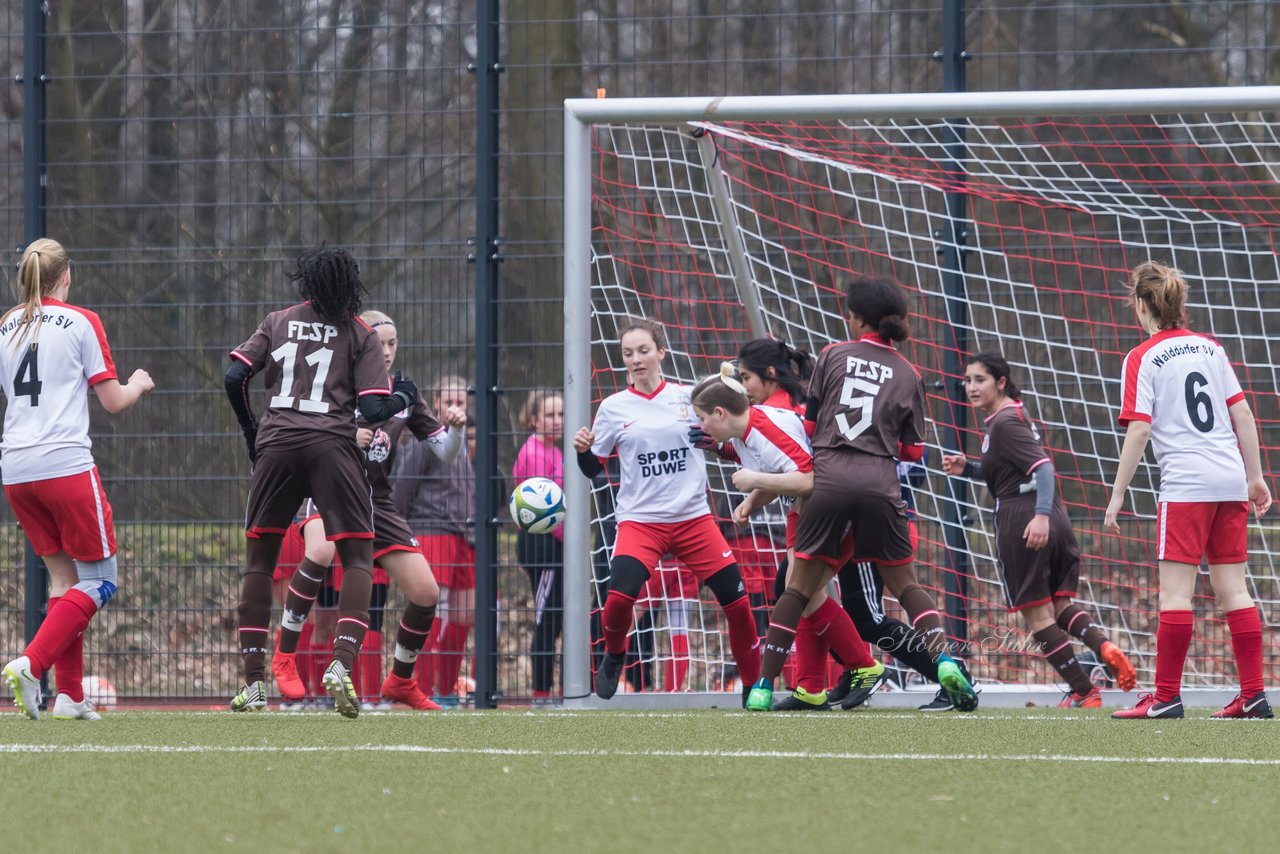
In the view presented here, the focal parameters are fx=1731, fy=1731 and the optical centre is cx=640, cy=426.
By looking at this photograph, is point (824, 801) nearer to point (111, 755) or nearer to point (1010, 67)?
point (111, 755)

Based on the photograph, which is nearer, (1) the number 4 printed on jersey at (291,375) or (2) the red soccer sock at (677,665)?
(1) the number 4 printed on jersey at (291,375)

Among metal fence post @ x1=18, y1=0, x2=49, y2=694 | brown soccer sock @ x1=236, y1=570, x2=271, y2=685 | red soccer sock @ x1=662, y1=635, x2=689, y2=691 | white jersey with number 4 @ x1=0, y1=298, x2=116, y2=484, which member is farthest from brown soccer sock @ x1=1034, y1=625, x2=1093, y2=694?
metal fence post @ x1=18, y1=0, x2=49, y2=694

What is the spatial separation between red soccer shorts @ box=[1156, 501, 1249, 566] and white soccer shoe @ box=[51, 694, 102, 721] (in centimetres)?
408

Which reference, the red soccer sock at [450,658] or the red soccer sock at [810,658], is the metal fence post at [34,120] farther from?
the red soccer sock at [810,658]

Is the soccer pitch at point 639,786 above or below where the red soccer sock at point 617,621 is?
below

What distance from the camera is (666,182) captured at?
915cm

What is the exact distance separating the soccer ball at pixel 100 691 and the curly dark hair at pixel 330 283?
3.78m

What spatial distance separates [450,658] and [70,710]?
2818 millimetres

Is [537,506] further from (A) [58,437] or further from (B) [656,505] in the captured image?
(A) [58,437]

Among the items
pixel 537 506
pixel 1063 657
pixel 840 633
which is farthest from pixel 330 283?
pixel 1063 657

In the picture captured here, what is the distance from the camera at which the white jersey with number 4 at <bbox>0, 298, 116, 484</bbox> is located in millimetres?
6316

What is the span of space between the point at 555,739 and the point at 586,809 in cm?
176

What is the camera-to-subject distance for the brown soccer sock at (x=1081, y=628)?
327 inches

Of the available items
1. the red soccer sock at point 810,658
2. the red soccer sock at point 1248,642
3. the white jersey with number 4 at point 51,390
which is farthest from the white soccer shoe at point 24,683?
the red soccer sock at point 1248,642
